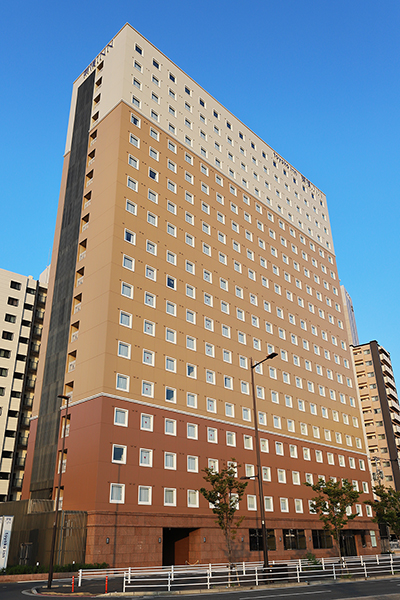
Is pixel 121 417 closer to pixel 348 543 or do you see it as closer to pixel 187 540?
pixel 187 540

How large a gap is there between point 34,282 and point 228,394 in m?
50.7

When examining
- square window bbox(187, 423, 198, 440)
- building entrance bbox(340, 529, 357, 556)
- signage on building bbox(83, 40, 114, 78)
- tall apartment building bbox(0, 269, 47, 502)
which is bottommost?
building entrance bbox(340, 529, 357, 556)

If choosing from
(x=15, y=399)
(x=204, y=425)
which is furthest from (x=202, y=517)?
(x=15, y=399)

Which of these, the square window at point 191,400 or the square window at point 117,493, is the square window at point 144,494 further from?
the square window at point 191,400

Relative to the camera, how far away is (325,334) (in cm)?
7850

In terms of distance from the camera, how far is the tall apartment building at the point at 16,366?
254ft

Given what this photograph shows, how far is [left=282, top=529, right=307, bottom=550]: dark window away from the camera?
5497cm

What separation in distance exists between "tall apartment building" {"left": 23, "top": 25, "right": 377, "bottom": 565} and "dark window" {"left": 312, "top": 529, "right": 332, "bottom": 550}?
24 cm

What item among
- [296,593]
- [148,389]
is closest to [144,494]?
[148,389]

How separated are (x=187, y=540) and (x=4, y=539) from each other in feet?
56.0

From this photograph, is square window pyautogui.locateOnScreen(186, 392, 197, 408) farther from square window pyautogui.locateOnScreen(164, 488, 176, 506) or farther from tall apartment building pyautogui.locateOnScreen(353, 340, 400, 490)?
tall apartment building pyautogui.locateOnScreen(353, 340, 400, 490)

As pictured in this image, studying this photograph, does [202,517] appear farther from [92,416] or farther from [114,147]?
[114,147]

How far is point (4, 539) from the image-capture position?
37656 millimetres

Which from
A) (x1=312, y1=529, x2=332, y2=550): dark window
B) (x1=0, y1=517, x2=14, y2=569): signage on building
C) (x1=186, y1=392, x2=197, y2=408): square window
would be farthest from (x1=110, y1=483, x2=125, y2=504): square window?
(x1=312, y1=529, x2=332, y2=550): dark window
